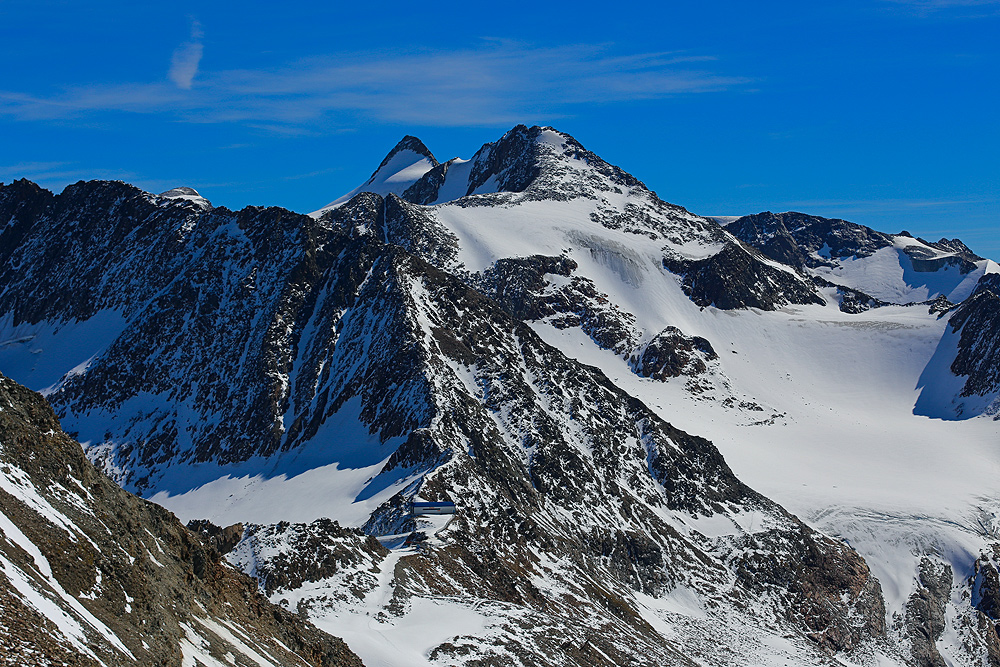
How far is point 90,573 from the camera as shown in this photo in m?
32.0

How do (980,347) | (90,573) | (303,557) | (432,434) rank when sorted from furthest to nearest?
(980,347)
(432,434)
(303,557)
(90,573)

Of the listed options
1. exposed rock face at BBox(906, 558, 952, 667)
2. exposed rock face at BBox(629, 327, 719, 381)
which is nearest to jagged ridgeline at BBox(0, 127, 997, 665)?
exposed rock face at BBox(629, 327, 719, 381)

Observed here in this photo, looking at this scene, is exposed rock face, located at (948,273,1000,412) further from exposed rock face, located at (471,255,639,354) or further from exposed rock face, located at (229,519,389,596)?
exposed rock face, located at (229,519,389,596)

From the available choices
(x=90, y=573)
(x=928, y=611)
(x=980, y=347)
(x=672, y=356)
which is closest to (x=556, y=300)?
(x=672, y=356)

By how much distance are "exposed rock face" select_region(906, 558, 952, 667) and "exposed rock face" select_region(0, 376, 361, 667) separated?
96941mm

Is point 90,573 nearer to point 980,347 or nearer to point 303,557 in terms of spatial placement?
point 303,557

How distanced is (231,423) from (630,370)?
237 feet

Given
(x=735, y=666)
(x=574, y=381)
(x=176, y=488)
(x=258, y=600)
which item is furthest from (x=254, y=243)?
(x=258, y=600)

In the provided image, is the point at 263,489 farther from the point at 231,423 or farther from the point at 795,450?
the point at 795,450

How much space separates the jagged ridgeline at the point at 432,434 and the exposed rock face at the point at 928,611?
105cm

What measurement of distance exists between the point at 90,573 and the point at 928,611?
11598cm

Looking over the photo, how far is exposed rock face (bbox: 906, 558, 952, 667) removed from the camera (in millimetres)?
116750

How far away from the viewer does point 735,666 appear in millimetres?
96000

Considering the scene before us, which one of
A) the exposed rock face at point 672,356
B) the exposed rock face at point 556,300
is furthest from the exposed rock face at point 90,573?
the exposed rock face at point 556,300
